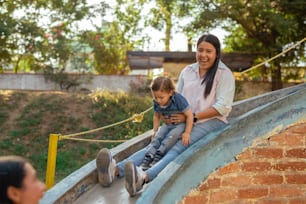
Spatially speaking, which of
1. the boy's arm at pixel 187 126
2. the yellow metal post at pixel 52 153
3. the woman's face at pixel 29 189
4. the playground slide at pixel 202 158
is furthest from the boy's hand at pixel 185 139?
the woman's face at pixel 29 189

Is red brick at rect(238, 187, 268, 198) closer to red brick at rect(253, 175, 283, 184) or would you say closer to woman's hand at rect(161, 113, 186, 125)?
red brick at rect(253, 175, 283, 184)

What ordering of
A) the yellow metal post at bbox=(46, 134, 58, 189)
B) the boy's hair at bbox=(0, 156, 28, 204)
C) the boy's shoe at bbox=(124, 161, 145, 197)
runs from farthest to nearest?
the yellow metal post at bbox=(46, 134, 58, 189) < the boy's shoe at bbox=(124, 161, 145, 197) < the boy's hair at bbox=(0, 156, 28, 204)

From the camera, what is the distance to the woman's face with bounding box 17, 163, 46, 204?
195 cm

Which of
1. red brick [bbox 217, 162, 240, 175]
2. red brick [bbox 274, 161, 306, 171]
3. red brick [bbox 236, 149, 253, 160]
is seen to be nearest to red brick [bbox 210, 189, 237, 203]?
red brick [bbox 217, 162, 240, 175]

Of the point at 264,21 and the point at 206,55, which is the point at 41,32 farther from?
the point at 206,55

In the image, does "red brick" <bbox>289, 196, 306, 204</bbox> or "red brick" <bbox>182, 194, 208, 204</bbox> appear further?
"red brick" <bbox>289, 196, 306, 204</bbox>

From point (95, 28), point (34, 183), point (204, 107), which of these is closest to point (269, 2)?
point (95, 28)

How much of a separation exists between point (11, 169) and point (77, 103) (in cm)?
984

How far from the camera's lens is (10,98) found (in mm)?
11914

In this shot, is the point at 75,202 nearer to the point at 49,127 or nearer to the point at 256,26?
the point at 49,127

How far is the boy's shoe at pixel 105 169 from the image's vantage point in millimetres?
4113

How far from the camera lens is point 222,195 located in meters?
3.93

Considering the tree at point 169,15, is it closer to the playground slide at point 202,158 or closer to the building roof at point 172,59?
the building roof at point 172,59

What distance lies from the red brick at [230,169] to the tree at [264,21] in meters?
9.56
